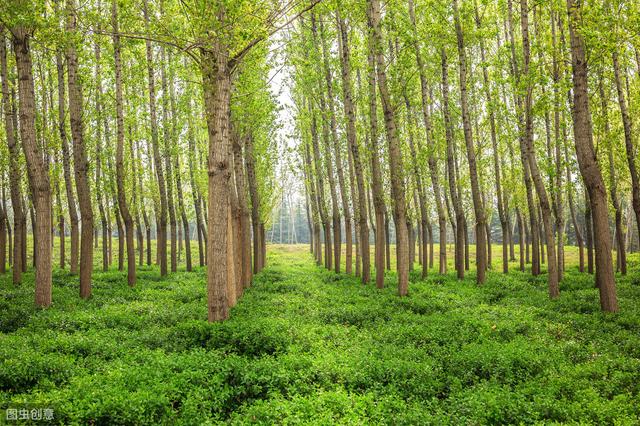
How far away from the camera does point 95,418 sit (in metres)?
5.91

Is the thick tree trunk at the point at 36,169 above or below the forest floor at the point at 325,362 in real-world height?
above

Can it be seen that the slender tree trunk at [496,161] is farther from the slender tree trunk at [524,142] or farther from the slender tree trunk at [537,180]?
the slender tree trunk at [537,180]

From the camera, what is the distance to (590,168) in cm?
1206

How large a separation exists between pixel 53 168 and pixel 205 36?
16135 mm

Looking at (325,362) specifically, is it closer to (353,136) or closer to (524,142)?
(353,136)

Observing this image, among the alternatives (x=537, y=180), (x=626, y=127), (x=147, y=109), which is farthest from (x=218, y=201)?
(x=147, y=109)

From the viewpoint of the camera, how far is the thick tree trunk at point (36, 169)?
41.5 ft

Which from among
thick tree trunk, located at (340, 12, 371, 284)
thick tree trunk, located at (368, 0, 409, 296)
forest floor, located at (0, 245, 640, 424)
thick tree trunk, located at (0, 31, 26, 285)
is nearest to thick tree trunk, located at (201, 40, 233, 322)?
forest floor, located at (0, 245, 640, 424)

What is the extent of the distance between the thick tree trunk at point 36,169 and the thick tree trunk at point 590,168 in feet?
53.9

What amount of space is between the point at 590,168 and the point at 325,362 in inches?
382

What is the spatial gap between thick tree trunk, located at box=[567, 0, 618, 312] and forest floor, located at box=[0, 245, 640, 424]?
2.98 ft

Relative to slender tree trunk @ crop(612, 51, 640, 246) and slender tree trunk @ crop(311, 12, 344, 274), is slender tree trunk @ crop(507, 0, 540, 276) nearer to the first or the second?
slender tree trunk @ crop(612, 51, 640, 246)

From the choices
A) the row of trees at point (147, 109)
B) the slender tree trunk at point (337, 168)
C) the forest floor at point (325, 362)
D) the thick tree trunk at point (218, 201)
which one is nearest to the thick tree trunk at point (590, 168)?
the forest floor at point (325, 362)

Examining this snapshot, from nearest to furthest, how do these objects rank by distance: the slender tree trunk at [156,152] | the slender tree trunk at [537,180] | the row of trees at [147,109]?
the row of trees at [147,109] → the slender tree trunk at [537,180] → the slender tree trunk at [156,152]
